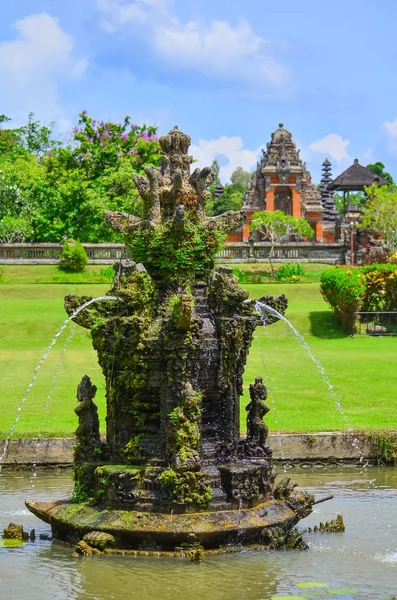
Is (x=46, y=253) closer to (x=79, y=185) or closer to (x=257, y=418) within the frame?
(x=79, y=185)

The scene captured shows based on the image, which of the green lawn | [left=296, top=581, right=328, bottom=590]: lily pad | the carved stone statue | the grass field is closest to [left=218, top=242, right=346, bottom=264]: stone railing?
the green lawn

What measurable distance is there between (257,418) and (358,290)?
936 inches

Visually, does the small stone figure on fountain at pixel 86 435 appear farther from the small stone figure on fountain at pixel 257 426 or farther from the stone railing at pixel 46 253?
the stone railing at pixel 46 253

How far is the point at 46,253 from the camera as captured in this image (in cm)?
5684

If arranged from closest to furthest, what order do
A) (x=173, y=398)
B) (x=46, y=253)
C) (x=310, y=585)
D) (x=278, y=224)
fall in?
(x=310, y=585)
(x=173, y=398)
(x=46, y=253)
(x=278, y=224)

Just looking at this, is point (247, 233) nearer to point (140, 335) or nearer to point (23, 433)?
point (23, 433)

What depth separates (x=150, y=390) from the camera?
15.6 meters

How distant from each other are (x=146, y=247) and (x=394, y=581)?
5601 millimetres

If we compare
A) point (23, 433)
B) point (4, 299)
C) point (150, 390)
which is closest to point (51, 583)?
point (150, 390)

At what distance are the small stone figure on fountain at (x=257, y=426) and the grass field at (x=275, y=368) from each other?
1.82 meters

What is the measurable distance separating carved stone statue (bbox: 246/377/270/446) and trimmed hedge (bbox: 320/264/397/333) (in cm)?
2311

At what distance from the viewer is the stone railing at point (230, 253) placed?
2197 inches

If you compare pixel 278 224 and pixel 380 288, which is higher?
pixel 278 224

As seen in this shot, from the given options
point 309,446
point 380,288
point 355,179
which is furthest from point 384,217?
point 309,446
